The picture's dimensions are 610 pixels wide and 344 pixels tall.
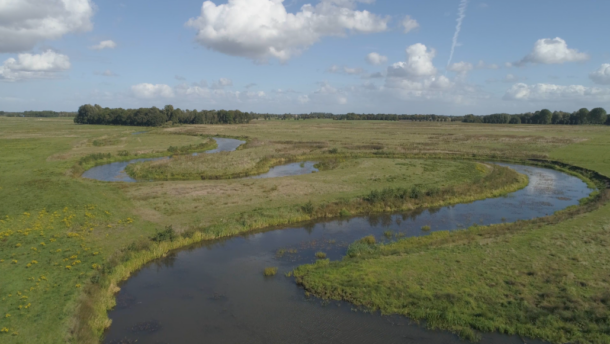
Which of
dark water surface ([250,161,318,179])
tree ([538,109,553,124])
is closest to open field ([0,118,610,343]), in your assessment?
dark water surface ([250,161,318,179])

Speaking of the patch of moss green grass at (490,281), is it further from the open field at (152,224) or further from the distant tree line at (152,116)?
the distant tree line at (152,116)

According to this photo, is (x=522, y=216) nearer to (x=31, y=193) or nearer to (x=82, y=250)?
(x=82, y=250)

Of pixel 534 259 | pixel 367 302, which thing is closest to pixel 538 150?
pixel 534 259

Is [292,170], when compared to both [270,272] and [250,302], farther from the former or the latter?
[250,302]

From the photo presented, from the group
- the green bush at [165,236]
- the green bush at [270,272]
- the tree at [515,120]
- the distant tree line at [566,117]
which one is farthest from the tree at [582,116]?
the green bush at [165,236]

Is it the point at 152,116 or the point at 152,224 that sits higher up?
the point at 152,116

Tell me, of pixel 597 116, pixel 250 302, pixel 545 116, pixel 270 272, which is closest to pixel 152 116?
pixel 270 272

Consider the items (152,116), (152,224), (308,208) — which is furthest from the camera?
(152,116)
